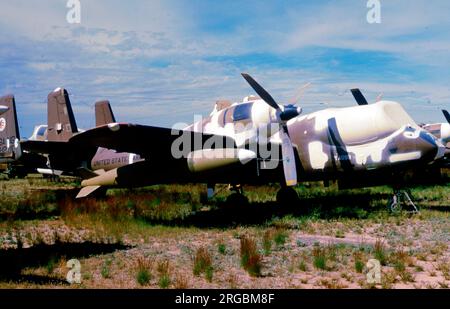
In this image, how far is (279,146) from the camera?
13.8 m

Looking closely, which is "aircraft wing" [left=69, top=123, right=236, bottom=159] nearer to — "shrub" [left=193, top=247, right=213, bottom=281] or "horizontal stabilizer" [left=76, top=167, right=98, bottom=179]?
"horizontal stabilizer" [left=76, top=167, right=98, bottom=179]

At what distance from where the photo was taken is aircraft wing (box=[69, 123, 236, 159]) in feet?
37.5

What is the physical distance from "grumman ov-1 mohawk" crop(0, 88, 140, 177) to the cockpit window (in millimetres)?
4669

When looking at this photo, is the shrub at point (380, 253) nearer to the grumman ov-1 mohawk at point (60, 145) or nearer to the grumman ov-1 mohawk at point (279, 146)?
the grumman ov-1 mohawk at point (279, 146)

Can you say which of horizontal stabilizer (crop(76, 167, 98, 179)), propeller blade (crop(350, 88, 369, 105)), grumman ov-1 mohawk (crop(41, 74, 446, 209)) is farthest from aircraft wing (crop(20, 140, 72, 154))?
propeller blade (crop(350, 88, 369, 105))


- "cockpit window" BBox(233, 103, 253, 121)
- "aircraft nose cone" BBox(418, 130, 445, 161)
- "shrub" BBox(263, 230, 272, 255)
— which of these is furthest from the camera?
"cockpit window" BBox(233, 103, 253, 121)

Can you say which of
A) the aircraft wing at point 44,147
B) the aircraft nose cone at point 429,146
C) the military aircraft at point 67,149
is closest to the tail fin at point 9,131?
the military aircraft at point 67,149

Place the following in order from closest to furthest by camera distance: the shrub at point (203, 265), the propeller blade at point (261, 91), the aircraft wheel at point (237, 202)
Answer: the shrub at point (203, 265), the propeller blade at point (261, 91), the aircraft wheel at point (237, 202)

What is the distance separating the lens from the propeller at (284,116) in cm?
1300

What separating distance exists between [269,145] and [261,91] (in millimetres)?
1718

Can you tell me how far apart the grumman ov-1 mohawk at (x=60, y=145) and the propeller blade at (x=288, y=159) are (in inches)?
239

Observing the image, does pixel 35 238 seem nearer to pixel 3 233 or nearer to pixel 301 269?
pixel 3 233
